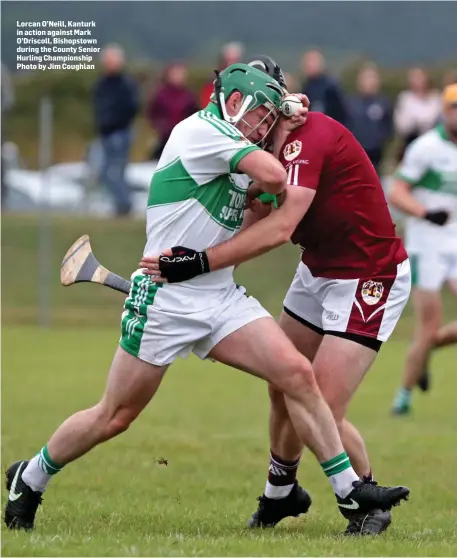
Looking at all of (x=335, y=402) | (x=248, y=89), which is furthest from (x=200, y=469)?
(x=248, y=89)

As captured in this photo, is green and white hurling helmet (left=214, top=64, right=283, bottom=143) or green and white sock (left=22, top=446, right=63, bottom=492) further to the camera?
green and white sock (left=22, top=446, right=63, bottom=492)

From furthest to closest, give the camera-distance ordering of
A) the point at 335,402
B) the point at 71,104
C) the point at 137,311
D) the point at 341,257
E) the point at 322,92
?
the point at 71,104, the point at 322,92, the point at 341,257, the point at 335,402, the point at 137,311

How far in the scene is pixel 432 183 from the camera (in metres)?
12.1

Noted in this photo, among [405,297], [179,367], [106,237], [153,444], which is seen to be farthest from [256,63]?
[106,237]

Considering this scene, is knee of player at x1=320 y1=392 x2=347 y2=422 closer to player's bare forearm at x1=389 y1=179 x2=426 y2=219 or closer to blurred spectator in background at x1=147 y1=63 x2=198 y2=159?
player's bare forearm at x1=389 y1=179 x2=426 y2=219

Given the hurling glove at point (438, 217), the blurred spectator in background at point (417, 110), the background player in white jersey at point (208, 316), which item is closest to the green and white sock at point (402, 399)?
the hurling glove at point (438, 217)

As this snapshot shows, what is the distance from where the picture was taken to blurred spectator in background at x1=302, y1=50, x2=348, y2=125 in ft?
68.6

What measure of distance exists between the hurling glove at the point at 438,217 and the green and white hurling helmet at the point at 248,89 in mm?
4726

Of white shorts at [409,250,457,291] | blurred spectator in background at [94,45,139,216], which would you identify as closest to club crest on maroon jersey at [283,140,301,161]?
white shorts at [409,250,457,291]

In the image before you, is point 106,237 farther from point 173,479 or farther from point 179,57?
point 173,479

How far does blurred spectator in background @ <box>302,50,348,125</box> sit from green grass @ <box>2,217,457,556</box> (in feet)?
12.8

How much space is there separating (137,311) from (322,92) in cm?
1481

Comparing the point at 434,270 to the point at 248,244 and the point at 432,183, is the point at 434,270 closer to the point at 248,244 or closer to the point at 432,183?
the point at 432,183

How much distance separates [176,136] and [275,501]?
2172mm
